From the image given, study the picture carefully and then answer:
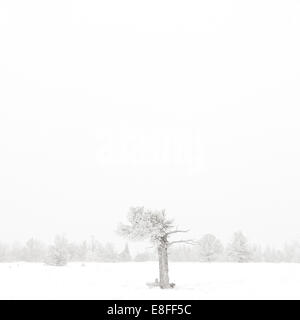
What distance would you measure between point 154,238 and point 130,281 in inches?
202

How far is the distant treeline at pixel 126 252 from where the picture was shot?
42.7 m

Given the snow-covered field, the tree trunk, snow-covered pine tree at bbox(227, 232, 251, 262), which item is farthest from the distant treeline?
the tree trunk

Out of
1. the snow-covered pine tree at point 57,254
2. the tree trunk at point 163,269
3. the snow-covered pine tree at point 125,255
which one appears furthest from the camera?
the snow-covered pine tree at point 125,255

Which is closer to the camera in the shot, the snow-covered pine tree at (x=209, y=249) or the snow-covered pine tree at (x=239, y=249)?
the snow-covered pine tree at (x=209, y=249)

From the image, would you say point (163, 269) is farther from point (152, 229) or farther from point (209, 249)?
point (209, 249)

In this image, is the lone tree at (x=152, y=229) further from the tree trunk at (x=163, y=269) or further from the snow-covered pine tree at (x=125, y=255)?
the snow-covered pine tree at (x=125, y=255)

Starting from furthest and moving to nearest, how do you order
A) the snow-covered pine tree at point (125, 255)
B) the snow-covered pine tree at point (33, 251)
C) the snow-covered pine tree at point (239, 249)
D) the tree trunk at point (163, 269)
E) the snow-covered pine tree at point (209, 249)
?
the snow-covered pine tree at point (125, 255) → the snow-covered pine tree at point (33, 251) → the snow-covered pine tree at point (239, 249) → the snow-covered pine tree at point (209, 249) → the tree trunk at point (163, 269)

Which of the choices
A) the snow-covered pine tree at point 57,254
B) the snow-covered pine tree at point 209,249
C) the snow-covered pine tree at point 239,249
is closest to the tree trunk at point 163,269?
the snow-covered pine tree at point 57,254

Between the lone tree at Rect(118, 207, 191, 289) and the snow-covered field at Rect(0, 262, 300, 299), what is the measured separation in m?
2.21

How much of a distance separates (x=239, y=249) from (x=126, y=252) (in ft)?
73.8

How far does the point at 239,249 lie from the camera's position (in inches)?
2188
